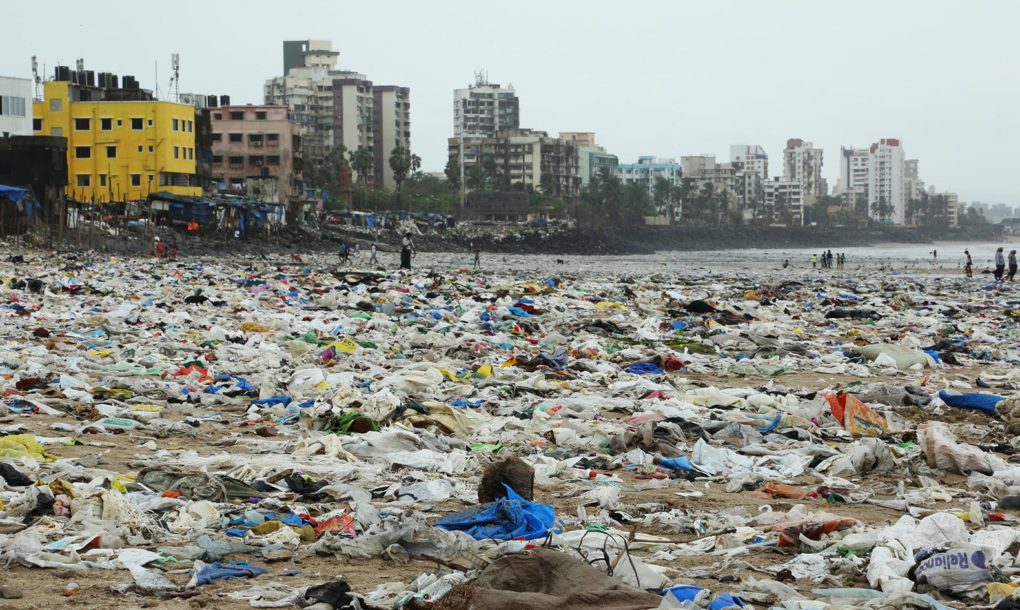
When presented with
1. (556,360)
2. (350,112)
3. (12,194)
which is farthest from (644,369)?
(350,112)

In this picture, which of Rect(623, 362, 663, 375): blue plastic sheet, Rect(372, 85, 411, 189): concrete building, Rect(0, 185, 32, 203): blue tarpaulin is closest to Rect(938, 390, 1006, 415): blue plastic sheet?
Rect(623, 362, 663, 375): blue plastic sheet

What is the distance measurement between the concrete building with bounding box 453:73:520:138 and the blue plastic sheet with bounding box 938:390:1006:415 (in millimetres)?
145327

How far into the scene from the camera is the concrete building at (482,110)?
153500 mm

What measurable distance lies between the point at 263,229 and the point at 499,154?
2858 inches

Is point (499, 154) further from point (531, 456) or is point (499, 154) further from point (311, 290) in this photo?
point (531, 456)

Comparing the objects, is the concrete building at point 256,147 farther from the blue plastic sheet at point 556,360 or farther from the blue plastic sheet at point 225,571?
the blue plastic sheet at point 225,571

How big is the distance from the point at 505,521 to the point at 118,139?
59.7 metres

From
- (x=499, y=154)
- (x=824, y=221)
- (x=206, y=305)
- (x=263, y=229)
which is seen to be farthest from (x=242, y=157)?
(x=824, y=221)

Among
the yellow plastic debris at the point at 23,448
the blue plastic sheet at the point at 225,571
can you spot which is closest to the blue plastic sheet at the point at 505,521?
the blue plastic sheet at the point at 225,571

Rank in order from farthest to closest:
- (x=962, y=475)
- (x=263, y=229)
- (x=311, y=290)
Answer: (x=263, y=229) → (x=311, y=290) → (x=962, y=475)

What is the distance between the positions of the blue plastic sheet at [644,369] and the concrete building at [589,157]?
423ft

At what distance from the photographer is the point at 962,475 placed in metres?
6.73

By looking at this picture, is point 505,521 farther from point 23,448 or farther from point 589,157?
point 589,157

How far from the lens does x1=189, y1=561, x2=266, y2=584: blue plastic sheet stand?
15.0ft
